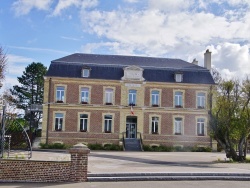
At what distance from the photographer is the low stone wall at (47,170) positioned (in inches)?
436

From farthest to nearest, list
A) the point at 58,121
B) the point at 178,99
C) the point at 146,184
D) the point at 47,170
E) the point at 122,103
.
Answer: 1. the point at 178,99
2. the point at 122,103
3. the point at 58,121
4. the point at 146,184
5. the point at 47,170

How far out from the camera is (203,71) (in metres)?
34.5

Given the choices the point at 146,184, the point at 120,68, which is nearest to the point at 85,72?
the point at 120,68

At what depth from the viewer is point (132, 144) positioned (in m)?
31.9

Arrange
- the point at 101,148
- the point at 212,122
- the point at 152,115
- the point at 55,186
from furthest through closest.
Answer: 1. the point at 152,115
2. the point at 101,148
3. the point at 212,122
4. the point at 55,186

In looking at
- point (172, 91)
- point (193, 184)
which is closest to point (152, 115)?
point (172, 91)

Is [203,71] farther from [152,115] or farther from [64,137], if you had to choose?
[64,137]

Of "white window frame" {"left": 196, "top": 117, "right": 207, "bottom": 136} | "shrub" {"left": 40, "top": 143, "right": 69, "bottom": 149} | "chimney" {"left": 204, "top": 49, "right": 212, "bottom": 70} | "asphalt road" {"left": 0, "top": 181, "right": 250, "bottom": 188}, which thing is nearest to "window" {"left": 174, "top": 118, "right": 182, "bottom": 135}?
"white window frame" {"left": 196, "top": 117, "right": 207, "bottom": 136}

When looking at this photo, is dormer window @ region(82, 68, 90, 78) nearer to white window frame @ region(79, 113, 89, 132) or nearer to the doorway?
white window frame @ region(79, 113, 89, 132)

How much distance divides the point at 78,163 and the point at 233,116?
11058 mm

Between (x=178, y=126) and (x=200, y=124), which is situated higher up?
(x=200, y=124)

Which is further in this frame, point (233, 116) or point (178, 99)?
point (178, 99)

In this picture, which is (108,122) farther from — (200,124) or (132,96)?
(200,124)

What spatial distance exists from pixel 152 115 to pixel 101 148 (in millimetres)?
5667
